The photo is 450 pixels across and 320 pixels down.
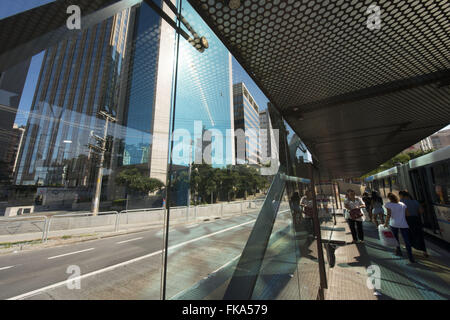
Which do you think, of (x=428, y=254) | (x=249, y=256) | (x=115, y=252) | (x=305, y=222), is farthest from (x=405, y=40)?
(x=115, y=252)

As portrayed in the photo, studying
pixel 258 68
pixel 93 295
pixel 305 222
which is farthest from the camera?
pixel 93 295

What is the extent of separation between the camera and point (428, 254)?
9.41 ft

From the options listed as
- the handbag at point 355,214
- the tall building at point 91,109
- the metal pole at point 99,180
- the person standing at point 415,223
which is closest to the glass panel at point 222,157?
the handbag at point 355,214

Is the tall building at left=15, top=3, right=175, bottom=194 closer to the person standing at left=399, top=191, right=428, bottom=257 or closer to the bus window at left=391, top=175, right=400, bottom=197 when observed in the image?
the bus window at left=391, top=175, right=400, bottom=197

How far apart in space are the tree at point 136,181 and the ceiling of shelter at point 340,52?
15.7m

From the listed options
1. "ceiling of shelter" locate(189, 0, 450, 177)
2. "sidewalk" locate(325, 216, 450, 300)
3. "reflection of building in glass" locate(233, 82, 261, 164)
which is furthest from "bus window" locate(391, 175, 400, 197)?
"reflection of building in glass" locate(233, 82, 261, 164)

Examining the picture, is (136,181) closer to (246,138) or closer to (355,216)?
(246,138)

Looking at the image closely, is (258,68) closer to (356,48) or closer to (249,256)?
(356,48)

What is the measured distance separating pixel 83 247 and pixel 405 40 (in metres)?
8.32

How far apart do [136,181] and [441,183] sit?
768 inches

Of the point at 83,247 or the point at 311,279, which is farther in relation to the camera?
the point at 83,247

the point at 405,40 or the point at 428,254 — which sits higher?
the point at 405,40

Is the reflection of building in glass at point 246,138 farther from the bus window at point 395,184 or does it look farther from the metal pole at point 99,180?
the metal pole at point 99,180

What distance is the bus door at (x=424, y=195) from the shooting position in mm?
3859
